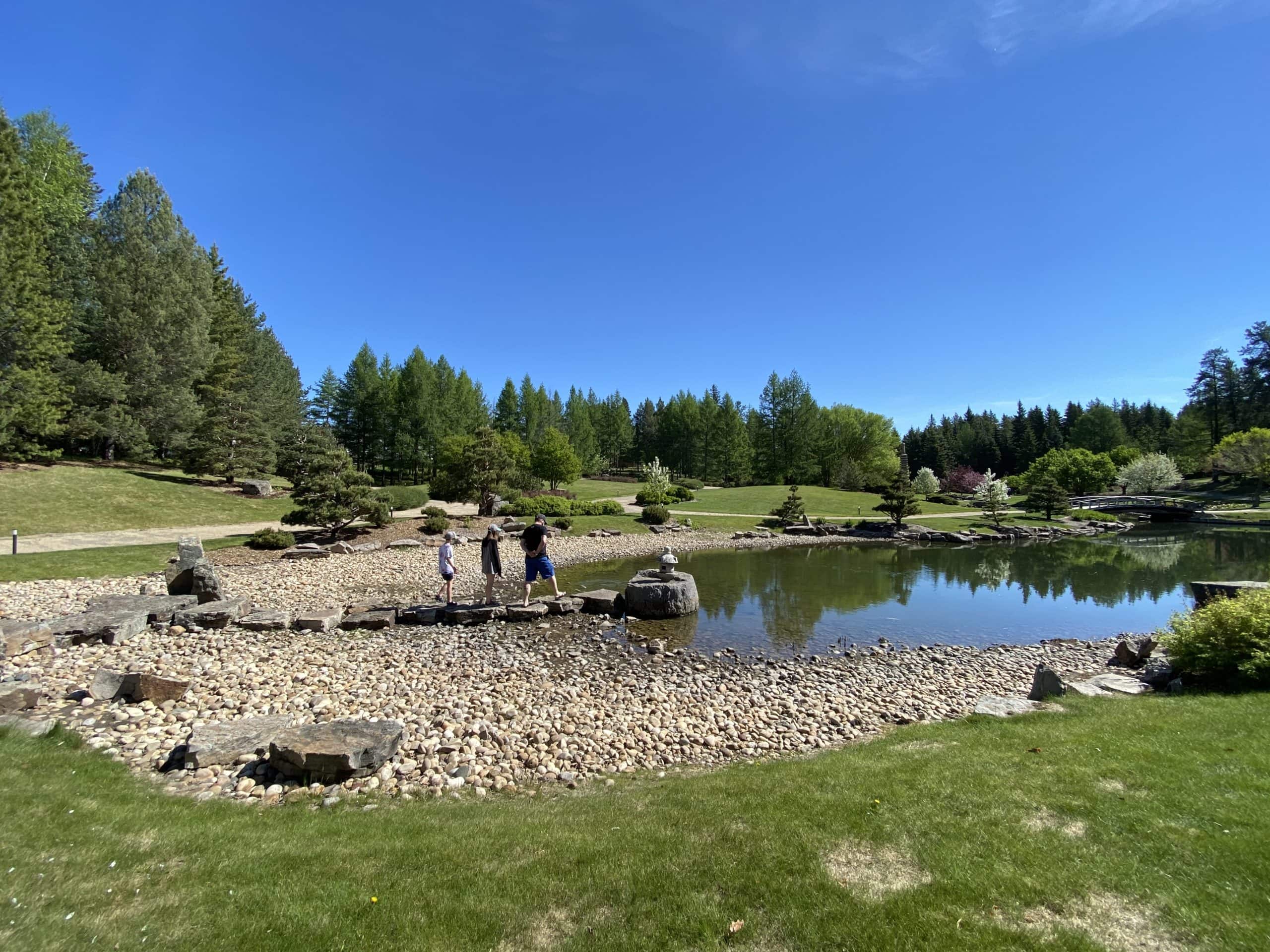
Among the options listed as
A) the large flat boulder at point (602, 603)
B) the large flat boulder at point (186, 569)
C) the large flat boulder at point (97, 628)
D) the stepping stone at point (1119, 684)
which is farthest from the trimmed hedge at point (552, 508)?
the stepping stone at point (1119, 684)

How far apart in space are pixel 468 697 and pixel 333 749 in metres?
2.62

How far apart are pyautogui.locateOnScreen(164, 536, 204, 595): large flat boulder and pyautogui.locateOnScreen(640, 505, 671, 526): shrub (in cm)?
2195

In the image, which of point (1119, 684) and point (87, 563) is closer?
point (1119, 684)

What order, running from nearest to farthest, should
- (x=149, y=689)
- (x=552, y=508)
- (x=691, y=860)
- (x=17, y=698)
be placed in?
(x=691, y=860), (x=17, y=698), (x=149, y=689), (x=552, y=508)

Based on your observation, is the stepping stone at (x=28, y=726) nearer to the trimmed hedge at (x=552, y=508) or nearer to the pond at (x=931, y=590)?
the pond at (x=931, y=590)

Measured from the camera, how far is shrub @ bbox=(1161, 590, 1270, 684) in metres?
7.24

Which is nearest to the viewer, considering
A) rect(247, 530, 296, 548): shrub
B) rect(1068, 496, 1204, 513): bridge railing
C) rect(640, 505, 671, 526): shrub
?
rect(247, 530, 296, 548): shrub

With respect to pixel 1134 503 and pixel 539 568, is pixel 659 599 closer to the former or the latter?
pixel 539 568

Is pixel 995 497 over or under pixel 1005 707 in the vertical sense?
over

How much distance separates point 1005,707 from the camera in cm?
747

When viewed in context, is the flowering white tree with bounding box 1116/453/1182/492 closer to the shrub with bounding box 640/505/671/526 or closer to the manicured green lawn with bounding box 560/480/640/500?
the manicured green lawn with bounding box 560/480/640/500

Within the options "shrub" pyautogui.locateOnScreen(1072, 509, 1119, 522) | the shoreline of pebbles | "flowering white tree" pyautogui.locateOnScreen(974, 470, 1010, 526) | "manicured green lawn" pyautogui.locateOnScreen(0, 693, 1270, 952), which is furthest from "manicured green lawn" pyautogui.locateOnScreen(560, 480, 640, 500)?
"manicured green lawn" pyautogui.locateOnScreen(0, 693, 1270, 952)

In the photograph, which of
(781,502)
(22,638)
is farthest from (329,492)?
(781,502)

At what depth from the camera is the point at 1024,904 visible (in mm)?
3158
